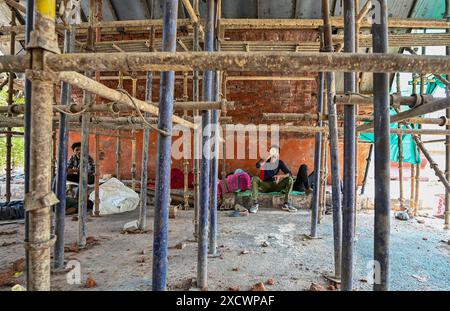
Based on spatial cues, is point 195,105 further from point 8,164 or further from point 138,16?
point 138,16

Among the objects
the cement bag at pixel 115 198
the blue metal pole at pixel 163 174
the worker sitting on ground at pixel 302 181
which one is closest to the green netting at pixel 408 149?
the worker sitting on ground at pixel 302 181

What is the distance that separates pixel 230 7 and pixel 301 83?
262cm

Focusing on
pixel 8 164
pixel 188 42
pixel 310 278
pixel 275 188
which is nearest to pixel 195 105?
pixel 310 278

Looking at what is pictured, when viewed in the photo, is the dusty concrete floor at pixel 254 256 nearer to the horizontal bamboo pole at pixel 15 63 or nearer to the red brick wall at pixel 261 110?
the horizontal bamboo pole at pixel 15 63

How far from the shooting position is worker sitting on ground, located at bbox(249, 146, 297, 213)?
Result: 6.51 meters

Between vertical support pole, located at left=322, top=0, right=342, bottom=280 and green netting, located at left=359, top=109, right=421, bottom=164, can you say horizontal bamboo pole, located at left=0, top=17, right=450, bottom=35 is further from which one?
green netting, located at left=359, top=109, right=421, bottom=164

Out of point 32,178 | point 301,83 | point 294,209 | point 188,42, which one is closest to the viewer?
Result: point 32,178

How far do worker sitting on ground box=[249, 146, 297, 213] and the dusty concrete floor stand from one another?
53.2 inches

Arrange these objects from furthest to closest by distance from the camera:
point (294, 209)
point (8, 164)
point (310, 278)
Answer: point (294, 209)
point (8, 164)
point (310, 278)

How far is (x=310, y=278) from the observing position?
2.90 meters

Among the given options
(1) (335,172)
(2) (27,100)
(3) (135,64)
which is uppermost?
(3) (135,64)

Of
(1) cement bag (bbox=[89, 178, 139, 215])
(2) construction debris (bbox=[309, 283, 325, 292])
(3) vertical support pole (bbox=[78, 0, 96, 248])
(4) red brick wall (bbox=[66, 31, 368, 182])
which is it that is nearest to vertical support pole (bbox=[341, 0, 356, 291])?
(2) construction debris (bbox=[309, 283, 325, 292])

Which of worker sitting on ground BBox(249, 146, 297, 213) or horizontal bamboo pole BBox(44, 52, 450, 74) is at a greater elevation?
horizontal bamboo pole BBox(44, 52, 450, 74)

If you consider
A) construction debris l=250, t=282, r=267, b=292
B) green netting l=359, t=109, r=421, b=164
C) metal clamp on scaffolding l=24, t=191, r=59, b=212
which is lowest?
construction debris l=250, t=282, r=267, b=292
